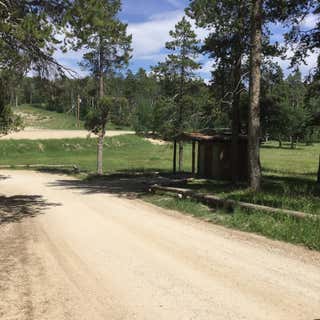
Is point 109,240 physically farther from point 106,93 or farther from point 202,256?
point 106,93

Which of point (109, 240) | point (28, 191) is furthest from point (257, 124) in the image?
point (28, 191)

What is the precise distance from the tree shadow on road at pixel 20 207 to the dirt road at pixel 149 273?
98 centimetres

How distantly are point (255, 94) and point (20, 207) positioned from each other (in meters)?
8.87

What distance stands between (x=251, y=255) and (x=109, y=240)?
3117mm

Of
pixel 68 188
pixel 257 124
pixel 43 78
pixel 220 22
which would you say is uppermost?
pixel 220 22

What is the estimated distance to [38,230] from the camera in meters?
11.1

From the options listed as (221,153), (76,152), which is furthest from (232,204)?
(76,152)

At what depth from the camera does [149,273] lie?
279 inches

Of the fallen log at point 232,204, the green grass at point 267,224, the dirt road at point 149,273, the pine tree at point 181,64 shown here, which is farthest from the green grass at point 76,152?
the dirt road at point 149,273

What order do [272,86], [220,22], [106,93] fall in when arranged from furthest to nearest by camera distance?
[106,93] < [272,86] < [220,22]

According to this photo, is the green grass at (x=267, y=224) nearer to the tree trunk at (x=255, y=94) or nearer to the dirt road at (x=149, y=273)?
the dirt road at (x=149, y=273)

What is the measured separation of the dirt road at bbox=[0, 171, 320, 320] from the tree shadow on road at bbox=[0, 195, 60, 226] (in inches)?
38.7

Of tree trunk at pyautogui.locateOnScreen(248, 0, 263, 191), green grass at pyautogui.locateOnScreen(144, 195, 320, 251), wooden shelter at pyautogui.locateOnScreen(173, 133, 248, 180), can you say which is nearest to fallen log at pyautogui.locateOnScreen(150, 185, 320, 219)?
green grass at pyautogui.locateOnScreen(144, 195, 320, 251)

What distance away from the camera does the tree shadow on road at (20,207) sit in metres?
13.2
